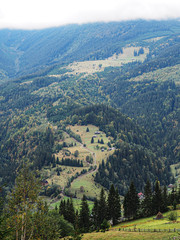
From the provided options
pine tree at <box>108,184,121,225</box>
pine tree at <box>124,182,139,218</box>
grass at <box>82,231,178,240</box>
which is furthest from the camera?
pine tree at <box>124,182,139,218</box>

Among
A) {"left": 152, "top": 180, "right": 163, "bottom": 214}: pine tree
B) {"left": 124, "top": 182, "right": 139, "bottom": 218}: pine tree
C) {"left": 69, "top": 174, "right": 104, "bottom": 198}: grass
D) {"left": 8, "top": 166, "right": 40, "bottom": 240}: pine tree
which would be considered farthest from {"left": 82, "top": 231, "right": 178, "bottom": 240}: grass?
{"left": 69, "top": 174, "right": 104, "bottom": 198}: grass

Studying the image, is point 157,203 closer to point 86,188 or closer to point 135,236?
point 135,236

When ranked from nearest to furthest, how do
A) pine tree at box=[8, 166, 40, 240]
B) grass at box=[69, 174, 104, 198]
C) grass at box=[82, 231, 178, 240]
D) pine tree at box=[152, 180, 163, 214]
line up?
pine tree at box=[8, 166, 40, 240], grass at box=[82, 231, 178, 240], pine tree at box=[152, 180, 163, 214], grass at box=[69, 174, 104, 198]

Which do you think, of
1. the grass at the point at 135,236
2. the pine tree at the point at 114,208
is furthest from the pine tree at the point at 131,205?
the grass at the point at 135,236

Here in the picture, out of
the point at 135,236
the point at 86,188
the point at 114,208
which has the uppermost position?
the point at 135,236

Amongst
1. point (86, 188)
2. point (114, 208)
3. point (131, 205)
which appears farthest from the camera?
point (86, 188)

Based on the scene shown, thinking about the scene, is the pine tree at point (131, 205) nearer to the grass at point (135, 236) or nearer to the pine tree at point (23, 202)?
the grass at point (135, 236)

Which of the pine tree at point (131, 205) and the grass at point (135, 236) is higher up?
the grass at point (135, 236)

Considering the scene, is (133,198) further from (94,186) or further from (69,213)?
(94,186)

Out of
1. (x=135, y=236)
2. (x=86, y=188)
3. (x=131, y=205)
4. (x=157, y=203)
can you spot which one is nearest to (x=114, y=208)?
(x=131, y=205)

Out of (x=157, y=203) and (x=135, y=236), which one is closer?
(x=135, y=236)

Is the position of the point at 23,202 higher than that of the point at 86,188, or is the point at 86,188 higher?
the point at 23,202

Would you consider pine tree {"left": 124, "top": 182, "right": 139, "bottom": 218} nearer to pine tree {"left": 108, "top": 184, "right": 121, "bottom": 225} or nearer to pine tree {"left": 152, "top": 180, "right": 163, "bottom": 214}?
pine tree {"left": 108, "top": 184, "right": 121, "bottom": 225}

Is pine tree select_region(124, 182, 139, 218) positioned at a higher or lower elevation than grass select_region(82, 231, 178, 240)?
lower
